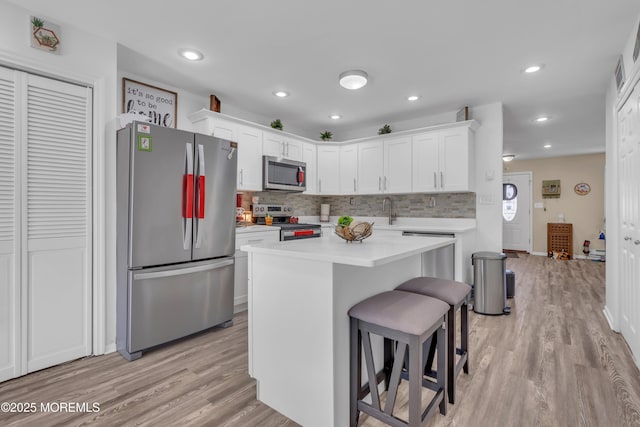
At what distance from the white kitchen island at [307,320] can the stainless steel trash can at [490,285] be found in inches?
78.7

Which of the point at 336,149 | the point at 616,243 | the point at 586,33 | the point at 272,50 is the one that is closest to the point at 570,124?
the point at 616,243

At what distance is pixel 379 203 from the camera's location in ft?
16.6

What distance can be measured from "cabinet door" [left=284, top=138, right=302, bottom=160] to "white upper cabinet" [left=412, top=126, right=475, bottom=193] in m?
1.60

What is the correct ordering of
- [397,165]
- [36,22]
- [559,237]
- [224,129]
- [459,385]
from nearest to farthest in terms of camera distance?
[459,385] → [36,22] → [224,129] → [397,165] → [559,237]

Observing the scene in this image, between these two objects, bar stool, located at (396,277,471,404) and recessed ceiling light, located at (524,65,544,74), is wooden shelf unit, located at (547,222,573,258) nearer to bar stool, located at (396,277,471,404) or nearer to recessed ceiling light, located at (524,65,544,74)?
recessed ceiling light, located at (524,65,544,74)

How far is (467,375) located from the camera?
214 centimetres

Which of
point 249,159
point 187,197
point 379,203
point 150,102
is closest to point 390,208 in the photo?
point 379,203

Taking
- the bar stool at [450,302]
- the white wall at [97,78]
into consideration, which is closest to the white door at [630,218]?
the bar stool at [450,302]

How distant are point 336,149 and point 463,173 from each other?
1926 millimetres

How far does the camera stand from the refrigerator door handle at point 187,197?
2.63 meters

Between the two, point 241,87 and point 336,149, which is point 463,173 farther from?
point 241,87

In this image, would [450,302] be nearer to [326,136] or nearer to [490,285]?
[490,285]

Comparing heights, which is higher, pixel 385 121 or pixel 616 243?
pixel 385 121

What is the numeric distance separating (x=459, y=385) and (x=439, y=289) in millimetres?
675
